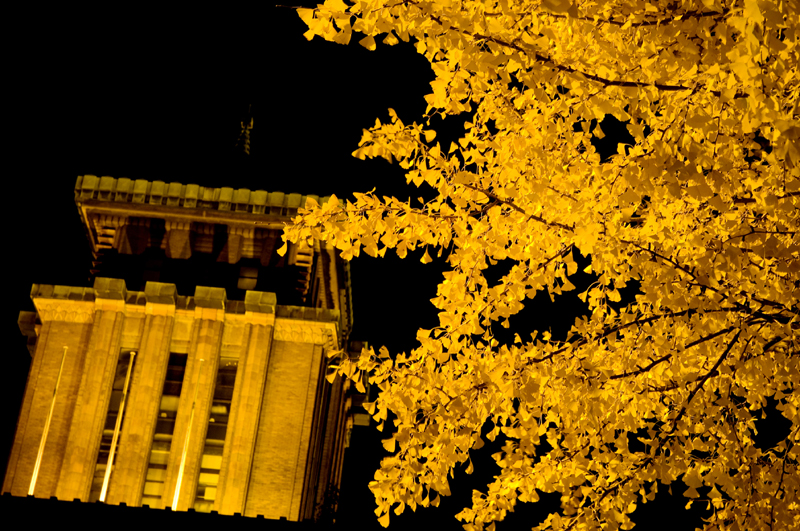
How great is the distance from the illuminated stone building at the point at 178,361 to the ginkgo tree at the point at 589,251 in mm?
15924

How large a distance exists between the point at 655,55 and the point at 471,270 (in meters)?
3.07

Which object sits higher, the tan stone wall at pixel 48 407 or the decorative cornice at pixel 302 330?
the decorative cornice at pixel 302 330

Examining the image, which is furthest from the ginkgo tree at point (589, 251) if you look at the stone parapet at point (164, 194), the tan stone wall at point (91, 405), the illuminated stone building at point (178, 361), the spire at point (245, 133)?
the spire at point (245, 133)

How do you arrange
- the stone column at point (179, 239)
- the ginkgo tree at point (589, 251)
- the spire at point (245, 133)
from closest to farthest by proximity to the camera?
the ginkgo tree at point (589, 251) < the stone column at point (179, 239) < the spire at point (245, 133)

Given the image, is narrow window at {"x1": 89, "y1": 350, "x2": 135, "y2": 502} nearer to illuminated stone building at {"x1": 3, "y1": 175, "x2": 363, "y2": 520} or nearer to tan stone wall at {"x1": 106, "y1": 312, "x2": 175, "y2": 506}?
illuminated stone building at {"x1": 3, "y1": 175, "x2": 363, "y2": 520}

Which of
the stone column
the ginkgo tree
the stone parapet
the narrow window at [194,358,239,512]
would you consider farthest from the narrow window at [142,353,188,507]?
the ginkgo tree

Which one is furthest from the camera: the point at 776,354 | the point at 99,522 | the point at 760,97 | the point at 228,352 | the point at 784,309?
the point at 228,352

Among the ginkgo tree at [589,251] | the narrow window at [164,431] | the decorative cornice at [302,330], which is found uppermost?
the decorative cornice at [302,330]

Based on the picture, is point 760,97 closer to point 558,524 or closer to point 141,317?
point 558,524

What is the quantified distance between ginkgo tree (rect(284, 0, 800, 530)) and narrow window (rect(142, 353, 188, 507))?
1701 cm

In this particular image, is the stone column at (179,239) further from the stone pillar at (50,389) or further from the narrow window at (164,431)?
Answer: the narrow window at (164,431)

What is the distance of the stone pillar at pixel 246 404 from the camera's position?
2527 cm

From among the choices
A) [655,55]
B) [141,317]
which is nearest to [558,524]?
[655,55]

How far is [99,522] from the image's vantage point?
2059cm
